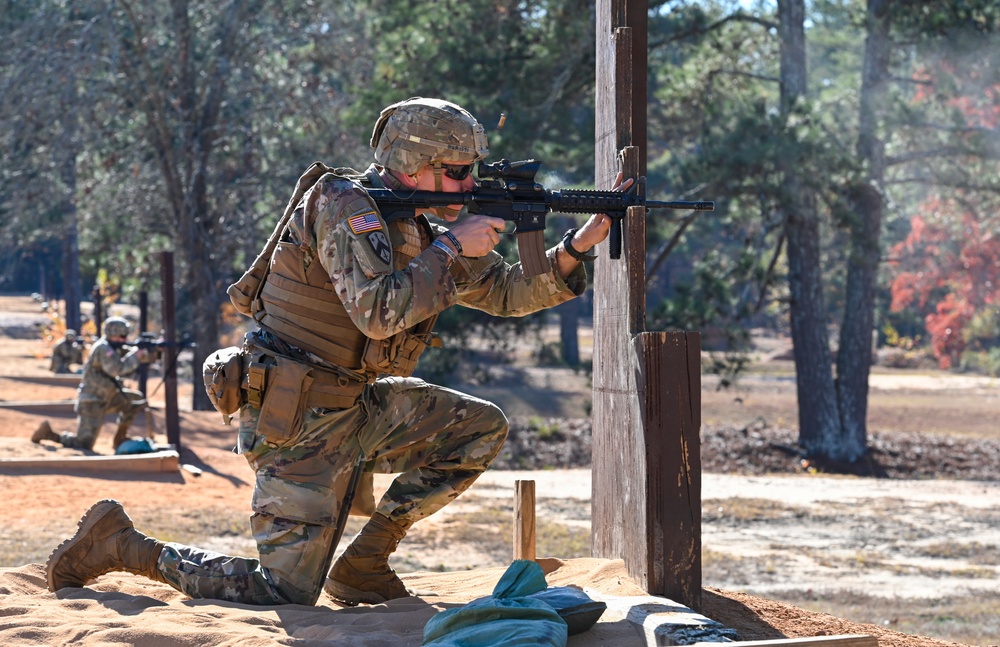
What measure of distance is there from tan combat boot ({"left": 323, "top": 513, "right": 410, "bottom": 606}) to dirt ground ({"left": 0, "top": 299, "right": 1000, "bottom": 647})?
4.00 feet

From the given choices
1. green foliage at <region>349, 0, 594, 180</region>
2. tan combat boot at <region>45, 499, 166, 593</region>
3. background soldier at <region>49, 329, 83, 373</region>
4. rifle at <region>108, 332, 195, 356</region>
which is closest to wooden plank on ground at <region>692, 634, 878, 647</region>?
tan combat boot at <region>45, 499, 166, 593</region>

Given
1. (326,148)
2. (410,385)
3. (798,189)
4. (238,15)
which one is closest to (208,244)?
(326,148)

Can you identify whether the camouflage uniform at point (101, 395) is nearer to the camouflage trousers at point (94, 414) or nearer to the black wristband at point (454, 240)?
the camouflage trousers at point (94, 414)

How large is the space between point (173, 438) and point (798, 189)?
753 cm

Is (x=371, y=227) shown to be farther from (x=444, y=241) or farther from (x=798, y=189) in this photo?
(x=798, y=189)

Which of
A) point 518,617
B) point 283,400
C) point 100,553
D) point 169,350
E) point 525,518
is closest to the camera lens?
point 518,617

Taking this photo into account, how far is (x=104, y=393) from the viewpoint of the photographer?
482 inches

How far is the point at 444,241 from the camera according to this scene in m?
4.32

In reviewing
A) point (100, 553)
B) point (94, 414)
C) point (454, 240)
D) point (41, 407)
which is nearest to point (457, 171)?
point (454, 240)

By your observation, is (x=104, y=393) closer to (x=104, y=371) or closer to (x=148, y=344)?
(x=104, y=371)

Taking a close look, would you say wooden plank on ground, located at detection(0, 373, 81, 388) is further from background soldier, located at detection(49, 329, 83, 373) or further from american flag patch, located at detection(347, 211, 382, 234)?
american flag patch, located at detection(347, 211, 382, 234)

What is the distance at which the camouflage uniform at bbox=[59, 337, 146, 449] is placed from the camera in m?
12.2

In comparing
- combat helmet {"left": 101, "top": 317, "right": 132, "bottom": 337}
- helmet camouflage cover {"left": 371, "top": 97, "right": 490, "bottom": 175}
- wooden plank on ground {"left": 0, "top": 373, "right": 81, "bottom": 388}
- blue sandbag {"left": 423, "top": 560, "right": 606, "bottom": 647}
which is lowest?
blue sandbag {"left": 423, "top": 560, "right": 606, "bottom": 647}

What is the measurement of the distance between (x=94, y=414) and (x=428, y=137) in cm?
889
